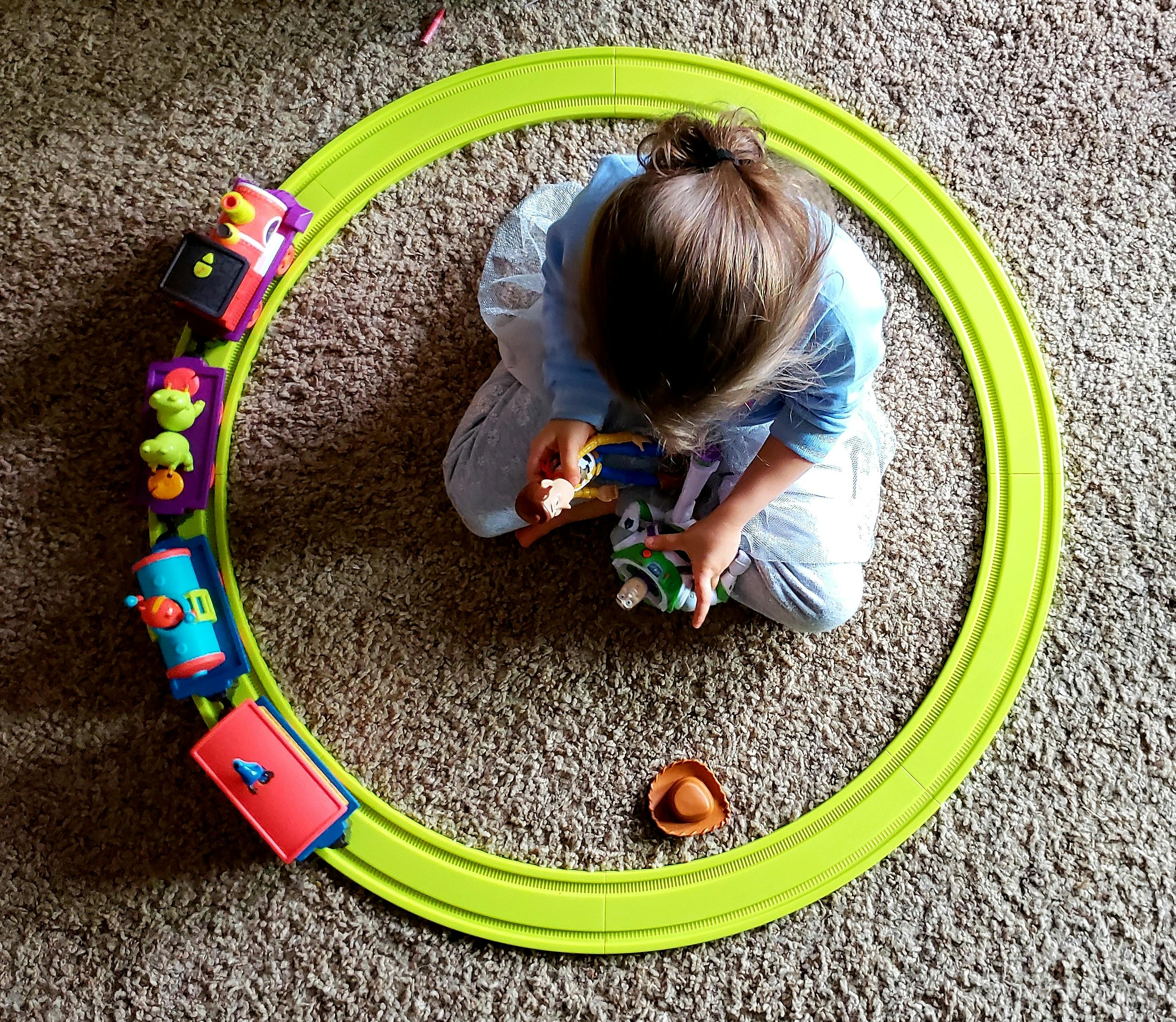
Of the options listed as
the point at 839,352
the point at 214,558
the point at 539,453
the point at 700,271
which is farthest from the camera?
the point at 214,558

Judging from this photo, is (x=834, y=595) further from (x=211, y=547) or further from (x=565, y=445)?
(x=211, y=547)

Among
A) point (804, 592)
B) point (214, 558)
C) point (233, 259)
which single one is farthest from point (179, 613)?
point (804, 592)

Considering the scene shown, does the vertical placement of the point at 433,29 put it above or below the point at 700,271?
above

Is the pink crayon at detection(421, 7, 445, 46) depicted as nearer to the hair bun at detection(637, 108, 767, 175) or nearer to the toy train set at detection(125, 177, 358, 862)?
the toy train set at detection(125, 177, 358, 862)

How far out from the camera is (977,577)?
81cm

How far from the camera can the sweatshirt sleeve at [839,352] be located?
56cm

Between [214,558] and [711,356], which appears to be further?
[214,558]

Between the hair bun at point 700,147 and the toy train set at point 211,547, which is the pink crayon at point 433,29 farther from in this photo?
the hair bun at point 700,147

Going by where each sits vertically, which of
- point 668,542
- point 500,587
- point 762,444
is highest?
point 762,444

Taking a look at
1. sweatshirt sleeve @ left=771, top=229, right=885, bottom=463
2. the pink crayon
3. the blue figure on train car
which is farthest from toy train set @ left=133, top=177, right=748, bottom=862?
the pink crayon

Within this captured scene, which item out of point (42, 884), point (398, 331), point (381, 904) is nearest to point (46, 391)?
point (398, 331)

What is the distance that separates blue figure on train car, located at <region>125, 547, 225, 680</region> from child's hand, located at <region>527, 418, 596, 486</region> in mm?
319

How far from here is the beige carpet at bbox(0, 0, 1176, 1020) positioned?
0.77 meters

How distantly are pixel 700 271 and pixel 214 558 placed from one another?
21.3 inches
